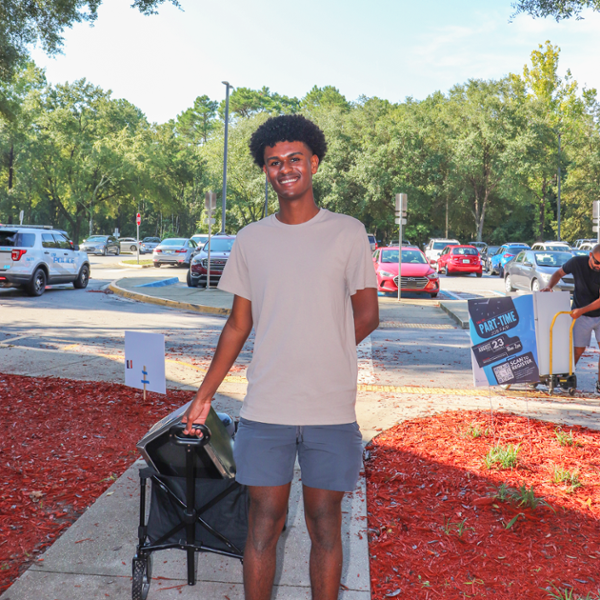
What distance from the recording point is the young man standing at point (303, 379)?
2340 millimetres

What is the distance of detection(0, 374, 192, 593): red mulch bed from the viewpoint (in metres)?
3.66

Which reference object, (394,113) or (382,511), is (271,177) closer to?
(382,511)

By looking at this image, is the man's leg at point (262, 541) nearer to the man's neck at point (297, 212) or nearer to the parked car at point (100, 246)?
the man's neck at point (297, 212)

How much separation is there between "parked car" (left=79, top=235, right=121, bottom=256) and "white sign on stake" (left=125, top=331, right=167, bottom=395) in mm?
46633

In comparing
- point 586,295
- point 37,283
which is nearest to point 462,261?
point 37,283

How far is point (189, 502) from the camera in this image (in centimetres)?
291

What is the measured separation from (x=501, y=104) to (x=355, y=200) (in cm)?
1336

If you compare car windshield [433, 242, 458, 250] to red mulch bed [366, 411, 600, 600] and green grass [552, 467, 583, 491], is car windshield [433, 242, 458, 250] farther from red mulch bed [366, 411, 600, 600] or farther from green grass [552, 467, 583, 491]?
green grass [552, 467, 583, 491]

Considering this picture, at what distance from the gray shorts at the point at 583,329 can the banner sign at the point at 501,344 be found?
1210 mm

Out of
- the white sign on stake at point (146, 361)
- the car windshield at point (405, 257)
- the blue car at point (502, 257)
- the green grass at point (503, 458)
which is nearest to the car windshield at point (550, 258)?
the car windshield at point (405, 257)

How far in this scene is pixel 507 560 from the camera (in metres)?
3.27

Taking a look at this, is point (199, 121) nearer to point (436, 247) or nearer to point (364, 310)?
point (436, 247)

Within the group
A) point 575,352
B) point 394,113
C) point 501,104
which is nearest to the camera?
point 575,352

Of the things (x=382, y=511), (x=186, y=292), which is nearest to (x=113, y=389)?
(x=382, y=511)
